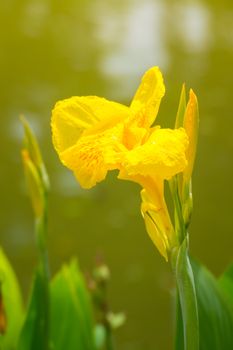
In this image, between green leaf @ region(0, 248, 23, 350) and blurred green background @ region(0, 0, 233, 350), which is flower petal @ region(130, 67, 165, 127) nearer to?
green leaf @ region(0, 248, 23, 350)

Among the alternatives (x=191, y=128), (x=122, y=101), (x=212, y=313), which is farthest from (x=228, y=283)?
(x=122, y=101)

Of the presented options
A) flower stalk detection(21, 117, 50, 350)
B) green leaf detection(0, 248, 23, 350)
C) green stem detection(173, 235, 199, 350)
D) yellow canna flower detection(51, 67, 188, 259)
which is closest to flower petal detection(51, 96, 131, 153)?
yellow canna flower detection(51, 67, 188, 259)

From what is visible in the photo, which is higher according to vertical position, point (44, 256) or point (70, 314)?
point (44, 256)

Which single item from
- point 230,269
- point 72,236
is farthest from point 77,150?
point 72,236

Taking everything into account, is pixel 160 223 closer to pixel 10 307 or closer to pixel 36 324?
pixel 36 324

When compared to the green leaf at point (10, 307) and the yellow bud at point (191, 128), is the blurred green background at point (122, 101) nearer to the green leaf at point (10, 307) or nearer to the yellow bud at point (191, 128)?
the green leaf at point (10, 307)

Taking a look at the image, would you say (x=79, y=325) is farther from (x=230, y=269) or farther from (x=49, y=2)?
→ (x=49, y=2)
